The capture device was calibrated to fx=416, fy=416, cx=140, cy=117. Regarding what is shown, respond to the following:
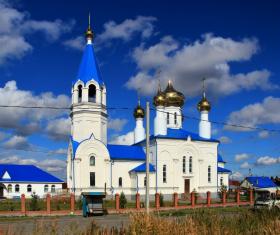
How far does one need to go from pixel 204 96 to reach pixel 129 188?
48.9 feet

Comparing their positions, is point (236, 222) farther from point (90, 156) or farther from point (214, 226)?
point (90, 156)

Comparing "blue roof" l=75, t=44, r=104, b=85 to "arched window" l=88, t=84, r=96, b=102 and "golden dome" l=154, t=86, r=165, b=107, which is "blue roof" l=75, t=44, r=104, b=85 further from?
"golden dome" l=154, t=86, r=165, b=107

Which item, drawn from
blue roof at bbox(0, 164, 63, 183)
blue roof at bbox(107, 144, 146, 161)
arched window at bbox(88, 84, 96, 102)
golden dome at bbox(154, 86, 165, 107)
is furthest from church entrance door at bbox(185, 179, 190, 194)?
blue roof at bbox(0, 164, 63, 183)

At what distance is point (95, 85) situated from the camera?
1672 inches

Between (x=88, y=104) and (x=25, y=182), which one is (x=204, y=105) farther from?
(x=25, y=182)

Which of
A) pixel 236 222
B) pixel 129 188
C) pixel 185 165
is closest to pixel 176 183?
pixel 185 165

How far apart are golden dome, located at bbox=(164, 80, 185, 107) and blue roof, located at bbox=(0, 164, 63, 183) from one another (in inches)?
688

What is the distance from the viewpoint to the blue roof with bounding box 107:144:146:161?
145 feet

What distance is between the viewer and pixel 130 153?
149ft

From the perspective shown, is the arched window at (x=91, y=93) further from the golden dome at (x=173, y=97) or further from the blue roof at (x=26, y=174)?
the blue roof at (x=26, y=174)

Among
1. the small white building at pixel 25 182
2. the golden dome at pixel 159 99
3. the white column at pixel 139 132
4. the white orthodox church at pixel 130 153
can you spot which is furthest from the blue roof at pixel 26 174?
the golden dome at pixel 159 99

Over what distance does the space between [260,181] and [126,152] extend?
32875 mm

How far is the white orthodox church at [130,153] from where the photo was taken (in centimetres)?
4200

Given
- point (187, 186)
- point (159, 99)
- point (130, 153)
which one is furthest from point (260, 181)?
point (130, 153)
